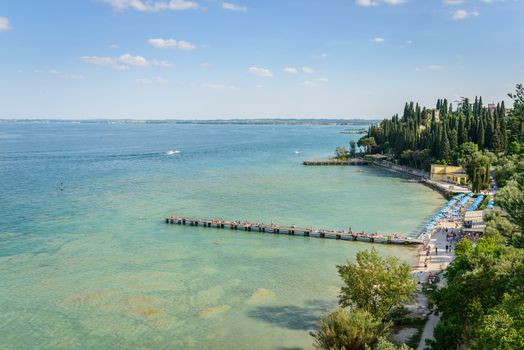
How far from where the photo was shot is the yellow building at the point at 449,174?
247 ft

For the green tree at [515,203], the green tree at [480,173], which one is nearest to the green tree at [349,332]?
the green tree at [515,203]

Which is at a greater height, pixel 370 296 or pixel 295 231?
pixel 370 296

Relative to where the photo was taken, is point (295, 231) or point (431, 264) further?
point (295, 231)

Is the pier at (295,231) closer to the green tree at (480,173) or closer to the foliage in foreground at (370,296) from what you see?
the foliage in foreground at (370,296)

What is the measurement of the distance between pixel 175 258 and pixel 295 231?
13730 mm

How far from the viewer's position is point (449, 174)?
77750 mm

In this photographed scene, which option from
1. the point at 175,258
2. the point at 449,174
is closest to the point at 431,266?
the point at 175,258

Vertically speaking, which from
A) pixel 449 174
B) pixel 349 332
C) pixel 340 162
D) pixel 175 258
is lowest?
pixel 175 258

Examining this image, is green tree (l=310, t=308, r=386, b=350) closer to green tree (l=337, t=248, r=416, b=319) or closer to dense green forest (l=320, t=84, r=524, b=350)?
dense green forest (l=320, t=84, r=524, b=350)

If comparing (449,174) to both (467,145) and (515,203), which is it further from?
(515,203)

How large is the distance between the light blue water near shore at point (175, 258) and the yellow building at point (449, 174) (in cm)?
526

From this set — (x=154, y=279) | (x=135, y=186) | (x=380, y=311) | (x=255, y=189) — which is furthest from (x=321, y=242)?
(x=135, y=186)

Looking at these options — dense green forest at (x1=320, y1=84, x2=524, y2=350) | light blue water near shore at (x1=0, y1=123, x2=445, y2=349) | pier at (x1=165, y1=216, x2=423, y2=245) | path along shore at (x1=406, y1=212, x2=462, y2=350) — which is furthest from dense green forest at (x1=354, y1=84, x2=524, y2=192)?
dense green forest at (x1=320, y1=84, x2=524, y2=350)

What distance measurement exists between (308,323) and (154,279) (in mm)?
13658
